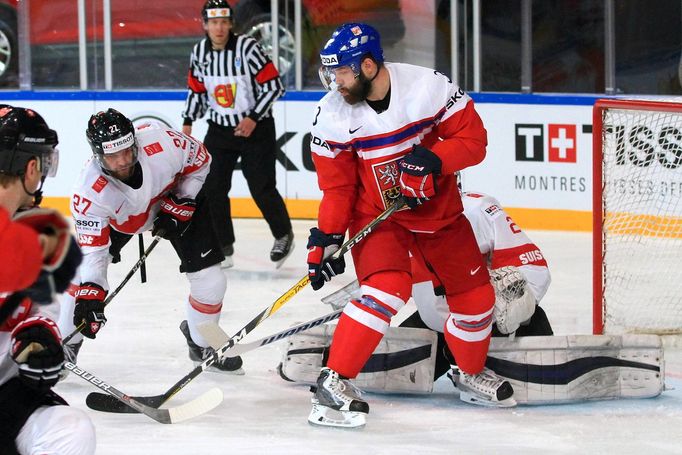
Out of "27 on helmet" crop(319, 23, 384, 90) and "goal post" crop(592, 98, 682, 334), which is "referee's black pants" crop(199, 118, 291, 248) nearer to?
"goal post" crop(592, 98, 682, 334)

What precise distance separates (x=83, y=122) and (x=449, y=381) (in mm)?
3987

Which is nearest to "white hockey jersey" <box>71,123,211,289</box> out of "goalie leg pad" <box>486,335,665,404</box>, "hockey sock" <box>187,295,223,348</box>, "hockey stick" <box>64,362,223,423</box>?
"hockey sock" <box>187,295,223,348</box>

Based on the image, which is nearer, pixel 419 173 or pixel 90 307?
pixel 419 173

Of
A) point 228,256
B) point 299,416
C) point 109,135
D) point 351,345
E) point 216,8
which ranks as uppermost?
point 216,8

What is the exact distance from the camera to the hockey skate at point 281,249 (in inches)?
228

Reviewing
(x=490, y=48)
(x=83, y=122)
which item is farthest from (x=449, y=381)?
(x=83, y=122)

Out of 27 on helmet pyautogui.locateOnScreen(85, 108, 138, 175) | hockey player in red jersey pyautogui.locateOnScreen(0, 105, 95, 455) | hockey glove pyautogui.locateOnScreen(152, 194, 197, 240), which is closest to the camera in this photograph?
hockey player in red jersey pyautogui.locateOnScreen(0, 105, 95, 455)

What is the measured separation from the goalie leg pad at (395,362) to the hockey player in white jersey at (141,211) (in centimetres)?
35

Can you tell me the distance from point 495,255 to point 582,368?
423 mm

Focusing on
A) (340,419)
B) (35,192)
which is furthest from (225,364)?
(35,192)

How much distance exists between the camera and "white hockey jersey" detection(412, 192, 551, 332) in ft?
12.3

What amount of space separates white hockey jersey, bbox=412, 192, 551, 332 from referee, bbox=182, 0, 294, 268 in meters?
2.08

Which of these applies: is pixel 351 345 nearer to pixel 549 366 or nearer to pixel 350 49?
pixel 549 366

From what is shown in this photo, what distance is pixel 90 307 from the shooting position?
357 centimetres
